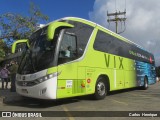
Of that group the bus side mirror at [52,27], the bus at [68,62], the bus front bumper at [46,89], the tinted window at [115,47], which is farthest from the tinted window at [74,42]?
the tinted window at [115,47]

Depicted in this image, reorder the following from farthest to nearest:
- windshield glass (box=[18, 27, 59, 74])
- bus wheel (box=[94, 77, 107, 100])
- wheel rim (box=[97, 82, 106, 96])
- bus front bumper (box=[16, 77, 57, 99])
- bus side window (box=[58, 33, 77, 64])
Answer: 1. wheel rim (box=[97, 82, 106, 96])
2. bus wheel (box=[94, 77, 107, 100])
3. bus side window (box=[58, 33, 77, 64])
4. windshield glass (box=[18, 27, 59, 74])
5. bus front bumper (box=[16, 77, 57, 99])

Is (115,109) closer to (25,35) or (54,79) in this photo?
(54,79)

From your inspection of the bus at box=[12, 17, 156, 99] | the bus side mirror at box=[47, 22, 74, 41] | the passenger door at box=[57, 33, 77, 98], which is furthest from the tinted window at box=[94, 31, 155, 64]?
the bus side mirror at box=[47, 22, 74, 41]

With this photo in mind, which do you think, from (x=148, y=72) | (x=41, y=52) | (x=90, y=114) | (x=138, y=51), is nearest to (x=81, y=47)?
(x=41, y=52)

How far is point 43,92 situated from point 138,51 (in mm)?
11559

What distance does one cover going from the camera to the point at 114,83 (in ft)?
45.8

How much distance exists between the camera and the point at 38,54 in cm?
1027

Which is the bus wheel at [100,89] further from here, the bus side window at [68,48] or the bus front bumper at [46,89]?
the bus front bumper at [46,89]

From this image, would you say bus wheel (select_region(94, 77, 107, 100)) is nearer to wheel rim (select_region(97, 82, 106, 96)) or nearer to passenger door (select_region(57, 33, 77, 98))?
wheel rim (select_region(97, 82, 106, 96))

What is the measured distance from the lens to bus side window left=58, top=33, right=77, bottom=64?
10116 mm

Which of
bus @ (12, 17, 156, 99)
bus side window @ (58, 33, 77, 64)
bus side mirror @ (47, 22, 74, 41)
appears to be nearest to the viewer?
bus side mirror @ (47, 22, 74, 41)

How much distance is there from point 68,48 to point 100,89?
116 inches

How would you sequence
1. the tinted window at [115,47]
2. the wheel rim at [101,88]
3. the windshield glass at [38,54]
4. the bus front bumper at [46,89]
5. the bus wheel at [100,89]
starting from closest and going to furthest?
the bus front bumper at [46,89] < the windshield glass at [38,54] < the bus wheel at [100,89] < the wheel rim at [101,88] < the tinted window at [115,47]

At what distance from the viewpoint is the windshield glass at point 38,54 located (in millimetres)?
9867
